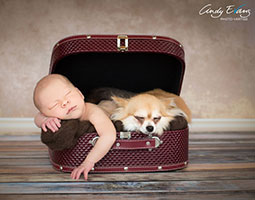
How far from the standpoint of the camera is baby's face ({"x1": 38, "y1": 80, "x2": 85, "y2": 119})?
165 centimetres

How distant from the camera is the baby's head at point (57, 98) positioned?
1.66m

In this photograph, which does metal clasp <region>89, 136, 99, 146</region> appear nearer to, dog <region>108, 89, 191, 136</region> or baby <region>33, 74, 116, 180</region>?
baby <region>33, 74, 116, 180</region>

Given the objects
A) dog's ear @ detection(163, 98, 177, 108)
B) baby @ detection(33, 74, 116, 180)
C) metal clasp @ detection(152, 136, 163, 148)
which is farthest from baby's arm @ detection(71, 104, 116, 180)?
dog's ear @ detection(163, 98, 177, 108)

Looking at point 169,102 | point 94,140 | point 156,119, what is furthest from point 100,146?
point 169,102

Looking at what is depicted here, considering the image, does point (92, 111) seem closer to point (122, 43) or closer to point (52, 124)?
point (52, 124)

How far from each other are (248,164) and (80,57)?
144cm

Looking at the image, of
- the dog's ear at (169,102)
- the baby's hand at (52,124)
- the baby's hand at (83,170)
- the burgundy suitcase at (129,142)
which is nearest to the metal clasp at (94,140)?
the burgundy suitcase at (129,142)

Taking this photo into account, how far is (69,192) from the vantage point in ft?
4.99

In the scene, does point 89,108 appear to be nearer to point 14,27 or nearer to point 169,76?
point 169,76

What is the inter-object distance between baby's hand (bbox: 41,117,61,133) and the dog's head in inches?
15.8

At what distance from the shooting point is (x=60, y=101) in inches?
66.2

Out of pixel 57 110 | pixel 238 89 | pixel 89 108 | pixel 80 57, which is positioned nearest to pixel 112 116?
pixel 89 108

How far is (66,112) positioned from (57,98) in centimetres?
10

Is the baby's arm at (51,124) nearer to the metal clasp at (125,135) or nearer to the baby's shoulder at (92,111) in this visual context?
the baby's shoulder at (92,111)
